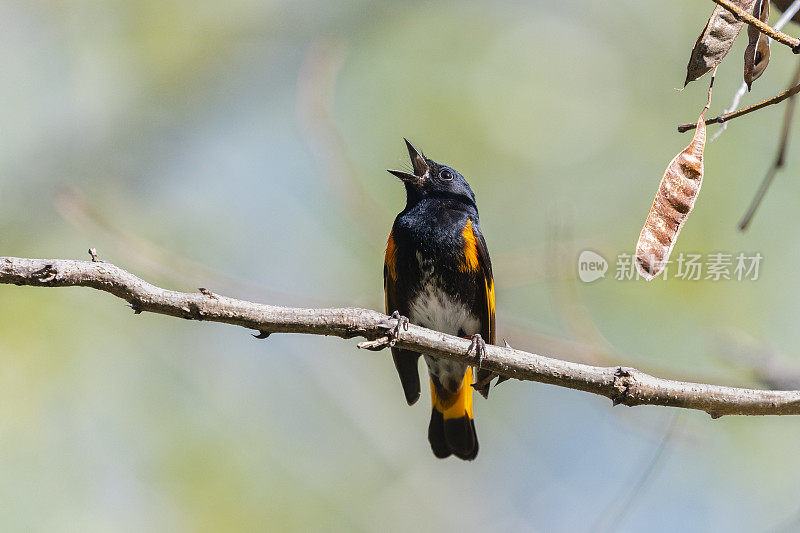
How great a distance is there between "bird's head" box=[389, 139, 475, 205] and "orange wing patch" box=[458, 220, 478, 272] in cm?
47

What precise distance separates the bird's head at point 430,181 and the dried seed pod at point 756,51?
104 inches

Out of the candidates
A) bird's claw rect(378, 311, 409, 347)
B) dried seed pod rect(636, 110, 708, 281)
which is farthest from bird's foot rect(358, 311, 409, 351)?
dried seed pod rect(636, 110, 708, 281)

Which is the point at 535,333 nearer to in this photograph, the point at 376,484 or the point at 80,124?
the point at 376,484

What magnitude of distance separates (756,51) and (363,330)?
54.0 inches

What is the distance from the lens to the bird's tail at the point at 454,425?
4539mm

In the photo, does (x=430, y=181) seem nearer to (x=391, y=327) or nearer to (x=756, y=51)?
(x=391, y=327)

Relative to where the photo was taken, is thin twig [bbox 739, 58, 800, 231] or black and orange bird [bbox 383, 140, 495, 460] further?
black and orange bird [bbox 383, 140, 495, 460]

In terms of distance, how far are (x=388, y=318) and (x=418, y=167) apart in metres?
2.34

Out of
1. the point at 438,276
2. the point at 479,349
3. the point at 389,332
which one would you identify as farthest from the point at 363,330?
the point at 438,276

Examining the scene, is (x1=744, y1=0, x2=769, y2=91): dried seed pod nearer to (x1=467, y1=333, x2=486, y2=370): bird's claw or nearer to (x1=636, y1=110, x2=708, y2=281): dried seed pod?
(x1=636, y1=110, x2=708, y2=281): dried seed pod

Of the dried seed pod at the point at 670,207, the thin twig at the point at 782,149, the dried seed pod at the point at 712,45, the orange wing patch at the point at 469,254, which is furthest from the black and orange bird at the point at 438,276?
the dried seed pod at the point at 712,45

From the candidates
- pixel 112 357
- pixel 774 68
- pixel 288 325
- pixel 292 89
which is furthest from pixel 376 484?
pixel 774 68

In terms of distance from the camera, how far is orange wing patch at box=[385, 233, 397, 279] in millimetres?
4172

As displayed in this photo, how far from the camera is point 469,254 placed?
13.4 ft
